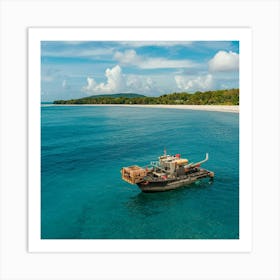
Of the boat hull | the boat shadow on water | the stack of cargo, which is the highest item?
the stack of cargo

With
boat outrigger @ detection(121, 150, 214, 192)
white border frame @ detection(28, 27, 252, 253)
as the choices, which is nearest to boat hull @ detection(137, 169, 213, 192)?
boat outrigger @ detection(121, 150, 214, 192)

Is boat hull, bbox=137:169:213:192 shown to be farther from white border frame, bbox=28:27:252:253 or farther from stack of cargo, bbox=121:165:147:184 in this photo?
white border frame, bbox=28:27:252:253

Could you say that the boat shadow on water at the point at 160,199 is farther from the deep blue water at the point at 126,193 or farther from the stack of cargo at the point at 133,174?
the stack of cargo at the point at 133,174
